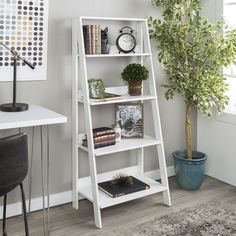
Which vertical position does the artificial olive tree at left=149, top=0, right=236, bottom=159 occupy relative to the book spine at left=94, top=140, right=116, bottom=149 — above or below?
above

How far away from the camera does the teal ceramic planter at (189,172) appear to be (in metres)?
3.20

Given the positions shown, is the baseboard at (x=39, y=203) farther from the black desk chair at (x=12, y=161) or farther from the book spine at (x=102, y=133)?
the black desk chair at (x=12, y=161)

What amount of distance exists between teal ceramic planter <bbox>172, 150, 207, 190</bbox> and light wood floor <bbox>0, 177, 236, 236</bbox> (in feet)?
0.20

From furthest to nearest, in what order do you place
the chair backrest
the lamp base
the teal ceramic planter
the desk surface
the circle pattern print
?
the teal ceramic planter, the circle pattern print, the lamp base, the desk surface, the chair backrest

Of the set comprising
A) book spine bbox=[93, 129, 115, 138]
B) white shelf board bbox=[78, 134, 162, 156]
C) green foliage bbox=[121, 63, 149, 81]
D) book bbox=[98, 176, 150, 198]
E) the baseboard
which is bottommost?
the baseboard

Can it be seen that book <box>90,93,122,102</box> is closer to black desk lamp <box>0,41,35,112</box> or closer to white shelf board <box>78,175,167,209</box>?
black desk lamp <box>0,41,35,112</box>

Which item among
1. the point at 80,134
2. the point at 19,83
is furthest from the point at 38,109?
the point at 80,134

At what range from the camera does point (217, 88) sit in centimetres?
304

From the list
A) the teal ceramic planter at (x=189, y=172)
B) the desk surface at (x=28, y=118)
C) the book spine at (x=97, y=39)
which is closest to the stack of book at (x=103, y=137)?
the desk surface at (x=28, y=118)

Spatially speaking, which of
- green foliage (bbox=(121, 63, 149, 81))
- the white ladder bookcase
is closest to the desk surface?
the white ladder bookcase

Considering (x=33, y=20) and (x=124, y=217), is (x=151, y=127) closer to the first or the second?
(x=124, y=217)

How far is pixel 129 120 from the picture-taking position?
3.02m

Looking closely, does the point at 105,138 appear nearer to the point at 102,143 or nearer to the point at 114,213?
the point at 102,143

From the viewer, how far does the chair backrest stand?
1.78 metres
